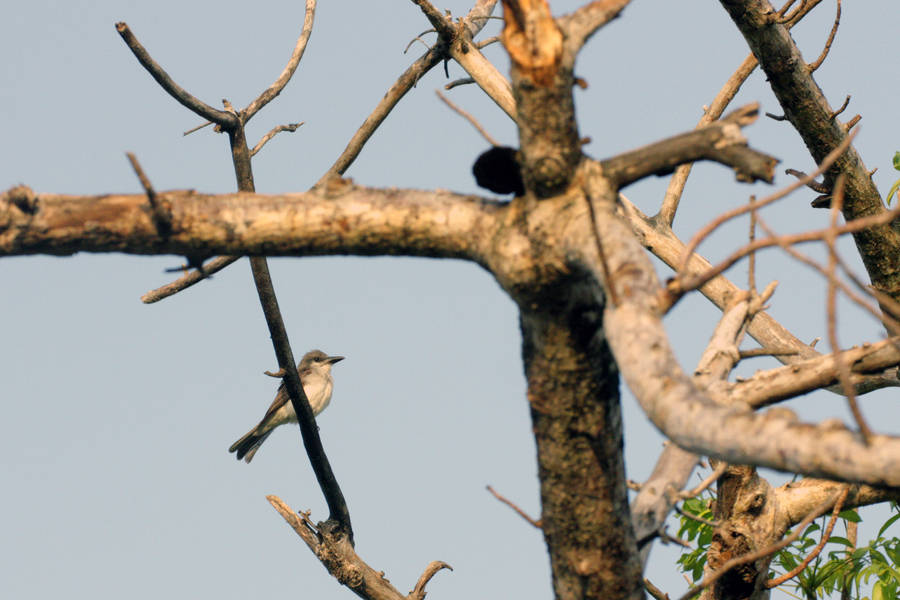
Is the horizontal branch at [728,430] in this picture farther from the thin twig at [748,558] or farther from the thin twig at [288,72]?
the thin twig at [288,72]

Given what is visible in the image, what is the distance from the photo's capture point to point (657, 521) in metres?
3.34

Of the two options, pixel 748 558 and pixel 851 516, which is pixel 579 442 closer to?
pixel 748 558

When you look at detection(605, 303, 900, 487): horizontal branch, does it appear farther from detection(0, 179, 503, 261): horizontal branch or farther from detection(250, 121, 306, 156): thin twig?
detection(250, 121, 306, 156): thin twig

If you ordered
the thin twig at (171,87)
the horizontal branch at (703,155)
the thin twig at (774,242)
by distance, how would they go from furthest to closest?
1. the thin twig at (171,87)
2. the horizontal branch at (703,155)
3. the thin twig at (774,242)

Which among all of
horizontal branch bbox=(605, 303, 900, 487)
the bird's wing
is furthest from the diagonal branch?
the bird's wing

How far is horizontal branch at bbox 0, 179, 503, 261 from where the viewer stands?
2928 mm

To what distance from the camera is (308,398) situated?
10594 mm

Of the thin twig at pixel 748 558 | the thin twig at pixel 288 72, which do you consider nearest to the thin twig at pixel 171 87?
the thin twig at pixel 288 72

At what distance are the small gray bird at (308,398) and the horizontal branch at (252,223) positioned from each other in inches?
300

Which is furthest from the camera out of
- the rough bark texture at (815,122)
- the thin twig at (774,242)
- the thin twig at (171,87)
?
the rough bark texture at (815,122)

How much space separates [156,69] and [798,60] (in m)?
3.61

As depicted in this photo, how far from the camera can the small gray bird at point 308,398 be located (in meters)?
11.4

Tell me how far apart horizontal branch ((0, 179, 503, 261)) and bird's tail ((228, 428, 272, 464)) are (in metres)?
8.63

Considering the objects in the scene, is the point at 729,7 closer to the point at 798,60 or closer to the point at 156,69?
the point at 798,60
